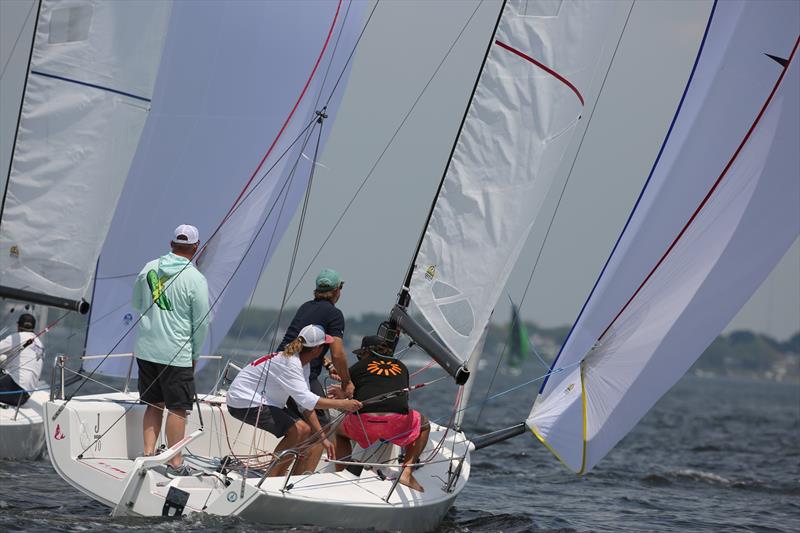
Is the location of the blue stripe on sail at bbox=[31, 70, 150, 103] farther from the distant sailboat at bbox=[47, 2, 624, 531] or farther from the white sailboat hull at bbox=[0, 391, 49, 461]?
the distant sailboat at bbox=[47, 2, 624, 531]

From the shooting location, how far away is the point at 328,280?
7.05 meters

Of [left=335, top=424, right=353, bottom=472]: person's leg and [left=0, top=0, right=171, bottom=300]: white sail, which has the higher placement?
[left=0, top=0, right=171, bottom=300]: white sail

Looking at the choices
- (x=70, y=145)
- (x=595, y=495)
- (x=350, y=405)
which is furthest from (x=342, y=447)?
(x=595, y=495)

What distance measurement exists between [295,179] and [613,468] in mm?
6525

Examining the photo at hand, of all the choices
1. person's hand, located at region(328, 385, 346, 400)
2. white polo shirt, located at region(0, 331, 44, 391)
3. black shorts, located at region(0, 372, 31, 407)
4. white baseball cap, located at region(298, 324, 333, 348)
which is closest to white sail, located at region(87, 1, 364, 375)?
white polo shirt, located at region(0, 331, 44, 391)

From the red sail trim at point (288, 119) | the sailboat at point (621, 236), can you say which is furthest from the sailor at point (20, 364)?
the sailboat at point (621, 236)

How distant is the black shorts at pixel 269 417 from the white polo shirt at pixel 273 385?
34mm

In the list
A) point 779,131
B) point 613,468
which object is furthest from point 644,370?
point 613,468

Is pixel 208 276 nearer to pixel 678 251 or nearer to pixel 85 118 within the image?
pixel 85 118

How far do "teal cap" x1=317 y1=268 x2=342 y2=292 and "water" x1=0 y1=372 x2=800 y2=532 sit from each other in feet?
5.23

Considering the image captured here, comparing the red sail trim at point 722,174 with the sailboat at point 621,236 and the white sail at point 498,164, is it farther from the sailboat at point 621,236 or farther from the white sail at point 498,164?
the white sail at point 498,164

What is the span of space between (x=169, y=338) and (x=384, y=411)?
140cm

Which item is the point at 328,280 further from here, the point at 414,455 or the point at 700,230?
the point at 700,230

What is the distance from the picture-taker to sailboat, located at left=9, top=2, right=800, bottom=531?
6602 millimetres
